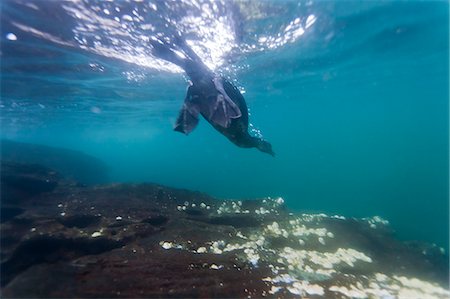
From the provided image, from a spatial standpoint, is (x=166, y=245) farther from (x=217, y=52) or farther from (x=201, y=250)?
(x=217, y=52)

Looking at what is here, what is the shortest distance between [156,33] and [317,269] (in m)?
11.5

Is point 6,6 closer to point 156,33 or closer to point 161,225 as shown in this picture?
point 156,33

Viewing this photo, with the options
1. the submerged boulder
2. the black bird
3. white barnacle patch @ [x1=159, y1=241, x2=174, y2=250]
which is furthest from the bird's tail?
white barnacle patch @ [x1=159, y1=241, x2=174, y2=250]

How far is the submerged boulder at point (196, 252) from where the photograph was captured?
227 inches

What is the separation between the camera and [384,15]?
16.1m

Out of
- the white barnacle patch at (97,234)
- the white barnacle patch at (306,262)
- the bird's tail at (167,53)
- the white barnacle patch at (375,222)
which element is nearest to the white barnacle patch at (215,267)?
the white barnacle patch at (306,262)

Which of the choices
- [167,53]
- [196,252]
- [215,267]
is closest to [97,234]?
[196,252]

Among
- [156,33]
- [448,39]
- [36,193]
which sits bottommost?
[36,193]

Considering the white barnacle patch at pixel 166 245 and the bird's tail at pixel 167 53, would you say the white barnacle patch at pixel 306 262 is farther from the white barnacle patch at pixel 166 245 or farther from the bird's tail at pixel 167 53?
the bird's tail at pixel 167 53

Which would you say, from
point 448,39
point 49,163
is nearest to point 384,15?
point 448,39

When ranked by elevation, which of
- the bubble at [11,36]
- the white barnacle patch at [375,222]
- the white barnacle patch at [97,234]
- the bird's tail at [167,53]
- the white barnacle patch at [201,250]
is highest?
the bubble at [11,36]

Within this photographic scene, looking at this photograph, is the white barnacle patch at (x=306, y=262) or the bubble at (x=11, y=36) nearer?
the white barnacle patch at (x=306, y=262)

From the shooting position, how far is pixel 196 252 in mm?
7297

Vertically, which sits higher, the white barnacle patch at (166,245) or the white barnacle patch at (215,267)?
the white barnacle patch at (166,245)
